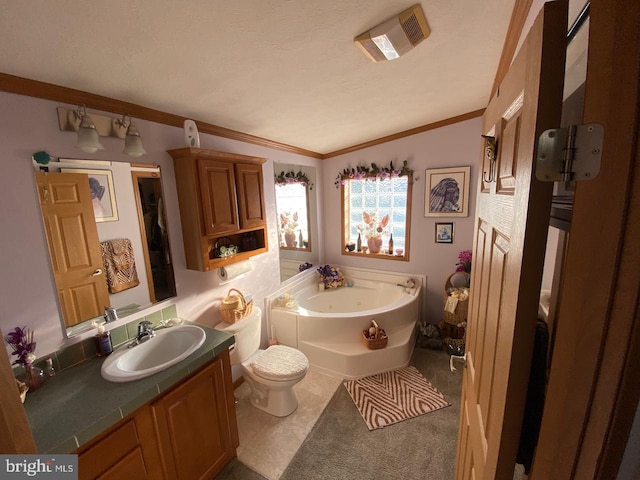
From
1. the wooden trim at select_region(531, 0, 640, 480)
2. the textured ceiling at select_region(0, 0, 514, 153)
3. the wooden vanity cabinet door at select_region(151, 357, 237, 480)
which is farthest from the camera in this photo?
the wooden vanity cabinet door at select_region(151, 357, 237, 480)

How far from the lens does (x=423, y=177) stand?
315cm

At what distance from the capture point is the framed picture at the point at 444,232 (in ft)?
10.1

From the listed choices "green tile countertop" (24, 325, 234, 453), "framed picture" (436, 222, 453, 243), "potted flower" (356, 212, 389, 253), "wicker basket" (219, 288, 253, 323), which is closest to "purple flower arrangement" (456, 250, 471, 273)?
"framed picture" (436, 222, 453, 243)

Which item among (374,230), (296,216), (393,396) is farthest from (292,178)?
(393,396)

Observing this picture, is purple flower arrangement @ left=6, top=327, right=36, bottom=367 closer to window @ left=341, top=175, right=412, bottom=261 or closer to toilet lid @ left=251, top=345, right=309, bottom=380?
toilet lid @ left=251, top=345, right=309, bottom=380

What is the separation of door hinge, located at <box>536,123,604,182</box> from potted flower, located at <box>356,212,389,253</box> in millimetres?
3088

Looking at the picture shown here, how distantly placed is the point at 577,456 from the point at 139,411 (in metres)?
1.51

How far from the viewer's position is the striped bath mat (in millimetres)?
2098

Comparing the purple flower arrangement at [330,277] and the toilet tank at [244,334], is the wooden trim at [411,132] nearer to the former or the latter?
the purple flower arrangement at [330,277]

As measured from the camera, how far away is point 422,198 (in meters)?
3.19

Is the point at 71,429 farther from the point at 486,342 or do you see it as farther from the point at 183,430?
the point at 486,342

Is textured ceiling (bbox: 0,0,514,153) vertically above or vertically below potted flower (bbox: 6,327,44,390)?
above

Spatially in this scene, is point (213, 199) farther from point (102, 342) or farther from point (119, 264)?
point (102, 342)

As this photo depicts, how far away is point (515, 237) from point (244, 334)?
6.50ft
